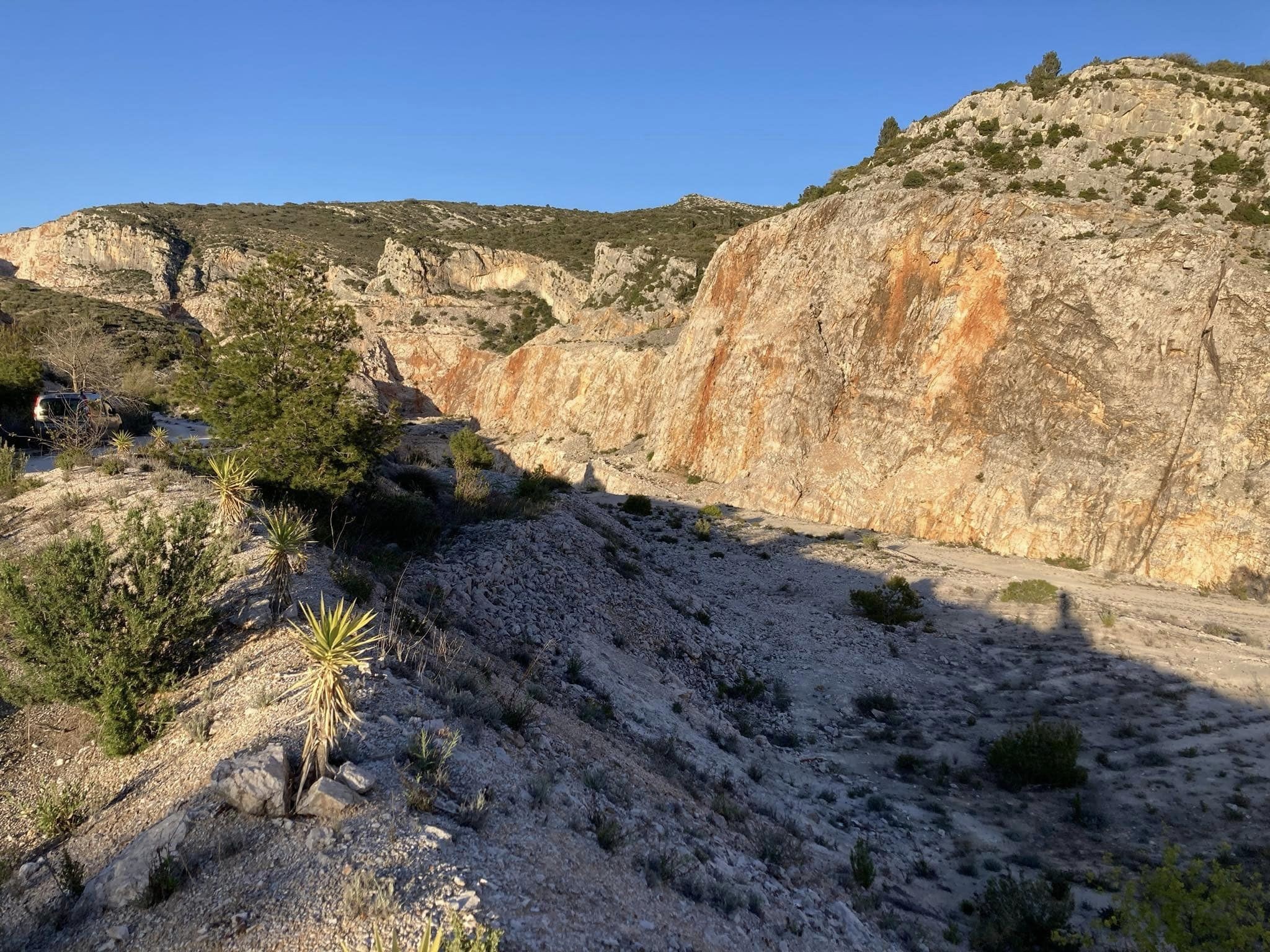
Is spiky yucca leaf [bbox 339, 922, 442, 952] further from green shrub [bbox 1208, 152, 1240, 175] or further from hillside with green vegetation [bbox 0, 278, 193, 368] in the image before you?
hillside with green vegetation [bbox 0, 278, 193, 368]

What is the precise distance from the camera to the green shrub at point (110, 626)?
269 inches

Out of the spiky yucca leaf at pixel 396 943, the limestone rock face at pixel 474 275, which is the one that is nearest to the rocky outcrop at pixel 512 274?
the limestone rock face at pixel 474 275

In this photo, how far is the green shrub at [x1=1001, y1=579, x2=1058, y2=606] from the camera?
21375 mm

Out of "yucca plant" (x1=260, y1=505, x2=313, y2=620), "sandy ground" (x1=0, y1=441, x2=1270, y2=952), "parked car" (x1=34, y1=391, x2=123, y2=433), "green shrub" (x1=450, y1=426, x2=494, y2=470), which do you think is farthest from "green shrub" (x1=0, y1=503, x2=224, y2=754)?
"green shrub" (x1=450, y1=426, x2=494, y2=470)

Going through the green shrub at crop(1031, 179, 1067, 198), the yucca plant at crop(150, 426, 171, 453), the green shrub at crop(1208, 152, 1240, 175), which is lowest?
the yucca plant at crop(150, 426, 171, 453)

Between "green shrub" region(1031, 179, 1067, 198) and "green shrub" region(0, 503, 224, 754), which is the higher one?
"green shrub" region(1031, 179, 1067, 198)

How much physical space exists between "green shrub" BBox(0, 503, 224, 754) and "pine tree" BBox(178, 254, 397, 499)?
5.76m

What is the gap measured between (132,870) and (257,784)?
2.87 ft

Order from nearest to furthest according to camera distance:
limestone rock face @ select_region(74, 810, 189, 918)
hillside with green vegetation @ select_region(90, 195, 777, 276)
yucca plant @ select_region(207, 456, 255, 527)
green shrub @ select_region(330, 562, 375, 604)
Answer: limestone rock face @ select_region(74, 810, 189, 918)
green shrub @ select_region(330, 562, 375, 604)
yucca plant @ select_region(207, 456, 255, 527)
hillside with green vegetation @ select_region(90, 195, 777, 276)

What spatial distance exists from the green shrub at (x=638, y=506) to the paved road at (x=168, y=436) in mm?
17705

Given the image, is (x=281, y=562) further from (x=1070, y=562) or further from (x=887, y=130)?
(x=887, y=130)

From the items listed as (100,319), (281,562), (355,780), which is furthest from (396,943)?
(100,319)

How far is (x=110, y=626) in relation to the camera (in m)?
7.34

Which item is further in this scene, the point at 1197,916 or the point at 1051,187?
the point at 1051,187
